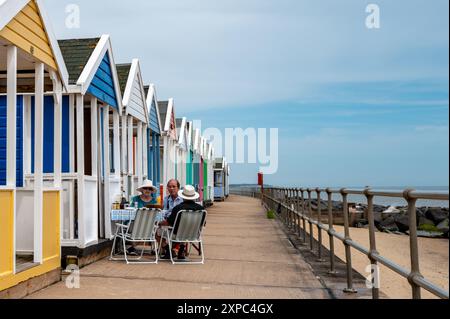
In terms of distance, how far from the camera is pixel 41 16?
6156 mm

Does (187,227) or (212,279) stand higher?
(187,227)

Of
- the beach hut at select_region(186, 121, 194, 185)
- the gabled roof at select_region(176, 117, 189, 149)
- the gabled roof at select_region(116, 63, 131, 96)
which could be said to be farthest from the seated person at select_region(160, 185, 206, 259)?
the beach hut at select_region(186, 121, 194, 185)

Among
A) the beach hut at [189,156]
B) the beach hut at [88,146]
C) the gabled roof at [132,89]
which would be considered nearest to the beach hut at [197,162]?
the beach hut at [189,156]

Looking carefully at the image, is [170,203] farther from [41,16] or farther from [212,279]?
[41,16]

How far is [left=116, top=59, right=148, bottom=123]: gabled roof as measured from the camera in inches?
392

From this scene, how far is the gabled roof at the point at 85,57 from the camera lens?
752cm

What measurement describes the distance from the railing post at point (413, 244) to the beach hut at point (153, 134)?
924 cm

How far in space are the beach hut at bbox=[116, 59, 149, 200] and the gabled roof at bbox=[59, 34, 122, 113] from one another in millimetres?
945

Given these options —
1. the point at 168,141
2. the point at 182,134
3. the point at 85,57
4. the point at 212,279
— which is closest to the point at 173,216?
the point at 212,279

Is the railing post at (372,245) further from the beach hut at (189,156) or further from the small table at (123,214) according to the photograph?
the beach hut at (189,156)

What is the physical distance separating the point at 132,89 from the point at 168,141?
564 cm

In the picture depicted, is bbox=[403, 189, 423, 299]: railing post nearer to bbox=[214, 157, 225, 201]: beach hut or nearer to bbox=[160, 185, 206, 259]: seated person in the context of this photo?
bbox=[160, 185, 206, 259]: seated person
